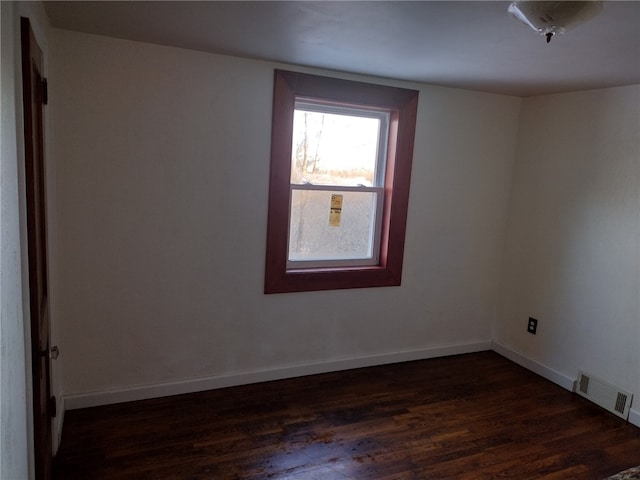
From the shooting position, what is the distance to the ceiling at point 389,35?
1.86 m

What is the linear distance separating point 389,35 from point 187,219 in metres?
1.56

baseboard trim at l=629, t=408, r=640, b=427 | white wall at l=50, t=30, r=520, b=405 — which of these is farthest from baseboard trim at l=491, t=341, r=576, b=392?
white wall at l=50, t=30, r=520, b=405

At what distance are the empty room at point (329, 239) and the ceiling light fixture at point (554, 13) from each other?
0.01m

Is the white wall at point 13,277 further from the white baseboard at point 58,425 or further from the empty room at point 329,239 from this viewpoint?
the white baseboard at point 58,425

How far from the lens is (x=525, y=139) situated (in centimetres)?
375

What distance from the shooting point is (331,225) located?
11.1 feet

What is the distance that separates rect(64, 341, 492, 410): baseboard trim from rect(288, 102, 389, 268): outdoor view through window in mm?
749

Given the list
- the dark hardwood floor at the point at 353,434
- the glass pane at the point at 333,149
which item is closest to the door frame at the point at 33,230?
the dark hardwood floor at the point at 353,434

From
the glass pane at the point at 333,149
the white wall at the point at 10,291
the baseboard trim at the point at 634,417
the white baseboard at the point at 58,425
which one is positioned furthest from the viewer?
the glass pane at the point at 333,149

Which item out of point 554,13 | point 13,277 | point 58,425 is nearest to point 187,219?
point 58,425

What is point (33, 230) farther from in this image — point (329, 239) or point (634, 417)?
point (634, 417)

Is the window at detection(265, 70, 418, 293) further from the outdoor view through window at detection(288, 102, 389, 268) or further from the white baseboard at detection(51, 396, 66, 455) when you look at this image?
the white baseboard at detection(51, 396, 66, 455)

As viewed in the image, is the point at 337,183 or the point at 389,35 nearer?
the point at 389,35

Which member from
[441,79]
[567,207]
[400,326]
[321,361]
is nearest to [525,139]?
[567,207]
